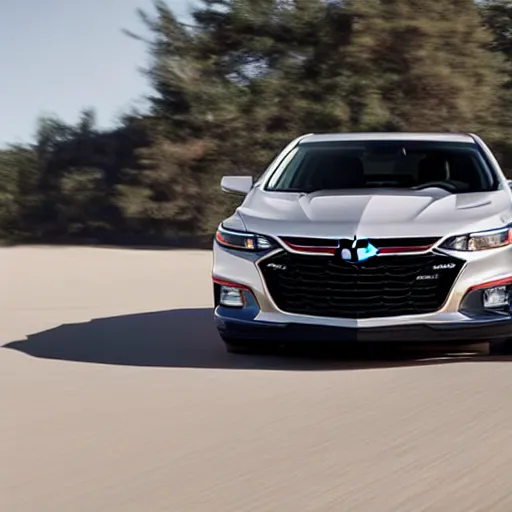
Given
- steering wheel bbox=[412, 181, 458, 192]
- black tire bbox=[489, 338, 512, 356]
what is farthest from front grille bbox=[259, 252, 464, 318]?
steering wheel bbox=[412, 181, 458, 192]

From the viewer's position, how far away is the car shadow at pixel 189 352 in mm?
8609

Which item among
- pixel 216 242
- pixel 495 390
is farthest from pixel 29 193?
pixel 495 390

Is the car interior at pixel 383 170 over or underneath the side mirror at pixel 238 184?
over

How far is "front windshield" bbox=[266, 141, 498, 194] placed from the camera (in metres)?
9.60

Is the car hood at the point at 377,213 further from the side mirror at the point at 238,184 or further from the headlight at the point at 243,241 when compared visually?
the side mirror at the point at 238,184

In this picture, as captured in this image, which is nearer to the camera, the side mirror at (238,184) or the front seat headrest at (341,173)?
the front seat headrest at (341,173)

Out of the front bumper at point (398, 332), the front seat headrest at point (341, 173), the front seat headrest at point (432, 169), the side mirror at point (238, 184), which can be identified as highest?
the front seat headrest at point (432, 169)

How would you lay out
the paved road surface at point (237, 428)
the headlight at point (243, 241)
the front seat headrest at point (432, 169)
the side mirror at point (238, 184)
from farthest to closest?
the side mirror at point (238, 184) < the front seat headrest at point (432, 169) < the headlight at point (243, 241) < the paved road surface at point (237, 428)

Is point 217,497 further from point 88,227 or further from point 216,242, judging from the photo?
point 88,227

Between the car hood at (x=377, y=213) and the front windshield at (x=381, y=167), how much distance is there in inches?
20.8

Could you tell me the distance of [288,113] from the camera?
83.5ft

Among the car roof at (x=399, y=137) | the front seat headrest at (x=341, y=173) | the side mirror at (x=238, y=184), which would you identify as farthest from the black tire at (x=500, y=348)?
the side mirror at (x=238, y=184)

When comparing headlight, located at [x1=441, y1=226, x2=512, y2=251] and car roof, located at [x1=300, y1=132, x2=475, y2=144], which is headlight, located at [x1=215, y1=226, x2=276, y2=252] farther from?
car roof, located at [x1=300, y1=132, x2=475, y2=144]

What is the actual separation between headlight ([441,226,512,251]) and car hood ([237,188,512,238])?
0.17 feet
